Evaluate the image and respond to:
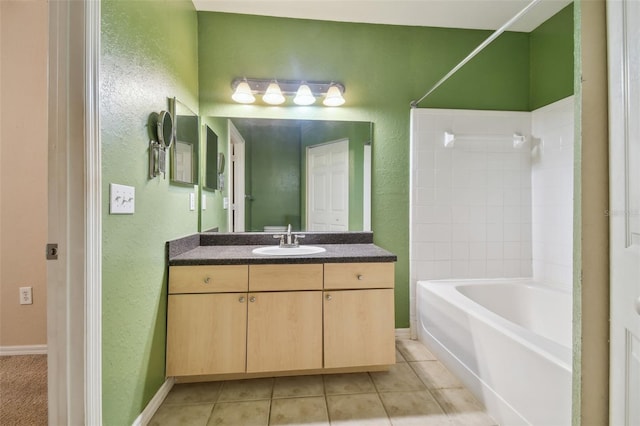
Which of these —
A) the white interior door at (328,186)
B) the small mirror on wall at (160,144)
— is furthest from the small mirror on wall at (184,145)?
the white interior door at (328,186)

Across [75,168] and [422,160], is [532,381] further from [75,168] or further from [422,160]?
[75,168]

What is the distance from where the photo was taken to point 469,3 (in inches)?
77.5

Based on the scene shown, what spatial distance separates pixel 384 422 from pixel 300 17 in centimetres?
268

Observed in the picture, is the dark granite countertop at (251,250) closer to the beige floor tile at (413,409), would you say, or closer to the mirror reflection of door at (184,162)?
the mirror reflection of door at (184,162)

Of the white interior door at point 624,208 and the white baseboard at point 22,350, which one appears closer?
the white interior door at point 624,208

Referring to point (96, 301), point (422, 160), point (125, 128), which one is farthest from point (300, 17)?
Result: point (96, 301)

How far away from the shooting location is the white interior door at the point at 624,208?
0.61m

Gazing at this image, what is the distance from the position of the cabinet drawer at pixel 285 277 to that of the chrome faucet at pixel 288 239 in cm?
39

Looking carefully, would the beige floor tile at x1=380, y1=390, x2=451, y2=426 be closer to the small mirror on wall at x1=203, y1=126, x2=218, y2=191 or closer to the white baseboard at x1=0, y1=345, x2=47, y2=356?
the small mirror on wall at x1=203, y1=126, x2=218, y2=191

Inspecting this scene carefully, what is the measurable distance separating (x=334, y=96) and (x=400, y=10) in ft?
2.57

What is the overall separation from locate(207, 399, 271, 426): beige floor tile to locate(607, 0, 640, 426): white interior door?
4.50ft

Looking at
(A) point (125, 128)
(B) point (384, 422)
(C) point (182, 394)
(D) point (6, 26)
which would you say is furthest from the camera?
(D) point (6, 26)

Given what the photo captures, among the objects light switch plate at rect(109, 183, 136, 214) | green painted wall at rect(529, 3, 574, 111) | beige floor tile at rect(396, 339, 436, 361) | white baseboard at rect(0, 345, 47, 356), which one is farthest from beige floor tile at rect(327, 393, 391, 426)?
green painted wall at rect(529, 3, 574, 111)

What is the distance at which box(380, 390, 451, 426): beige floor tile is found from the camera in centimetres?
138
